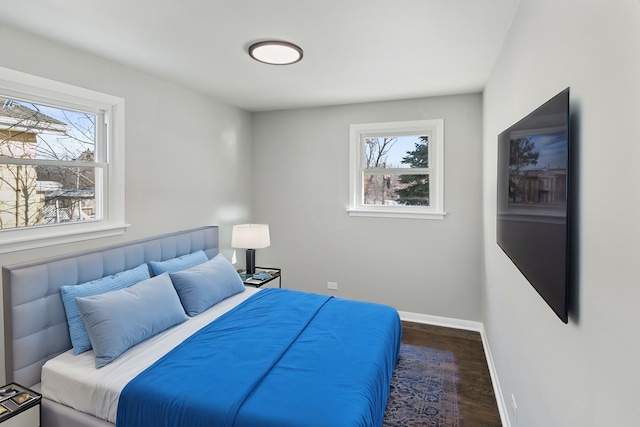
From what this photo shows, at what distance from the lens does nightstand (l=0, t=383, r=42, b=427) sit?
5.74ft

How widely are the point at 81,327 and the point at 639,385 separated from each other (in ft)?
8.85

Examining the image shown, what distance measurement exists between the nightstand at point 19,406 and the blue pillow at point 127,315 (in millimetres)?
332

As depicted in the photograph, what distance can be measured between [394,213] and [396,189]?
31 cm

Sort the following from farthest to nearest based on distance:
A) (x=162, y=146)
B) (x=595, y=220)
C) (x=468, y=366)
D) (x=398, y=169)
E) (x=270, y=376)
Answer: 1. (x=398, y=169)
2. (x=162, y=146)
3. (x=468, y=366)
4. (x=270, y=376)
5. (x=595, y=220)

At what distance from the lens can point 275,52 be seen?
254cm

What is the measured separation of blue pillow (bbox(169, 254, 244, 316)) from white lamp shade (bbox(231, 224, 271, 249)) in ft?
1.96

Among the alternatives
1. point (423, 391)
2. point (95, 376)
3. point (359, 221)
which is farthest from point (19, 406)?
point (359, 221)

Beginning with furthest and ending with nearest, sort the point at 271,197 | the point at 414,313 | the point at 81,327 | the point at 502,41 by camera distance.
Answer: the point at 271,197, the point at 414,313, the point at 502,41, the point at 81,327

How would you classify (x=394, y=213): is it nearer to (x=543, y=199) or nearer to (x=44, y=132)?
(x=543, y=199)

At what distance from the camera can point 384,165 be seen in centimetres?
422

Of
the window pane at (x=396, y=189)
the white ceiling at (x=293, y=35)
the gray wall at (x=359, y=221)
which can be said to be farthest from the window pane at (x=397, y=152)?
the white ceiling at (x=293, y=35)

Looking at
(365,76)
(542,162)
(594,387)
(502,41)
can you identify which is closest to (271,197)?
(365,76)

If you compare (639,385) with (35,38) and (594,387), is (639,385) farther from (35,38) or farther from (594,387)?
(35,38)

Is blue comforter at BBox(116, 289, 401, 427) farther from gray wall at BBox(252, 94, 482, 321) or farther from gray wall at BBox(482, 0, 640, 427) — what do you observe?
gray wall at BBox(252, 94, 482, 321)
